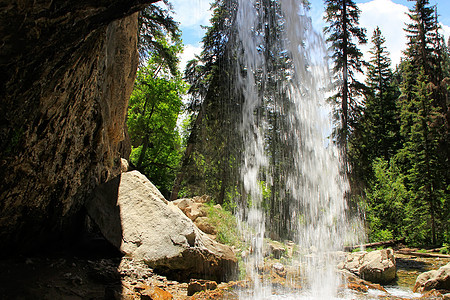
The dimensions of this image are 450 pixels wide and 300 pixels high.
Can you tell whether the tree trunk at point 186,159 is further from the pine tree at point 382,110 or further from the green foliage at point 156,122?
the pine tree at point 382,110

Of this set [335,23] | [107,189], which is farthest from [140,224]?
[335,23]

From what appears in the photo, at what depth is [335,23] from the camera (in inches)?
690

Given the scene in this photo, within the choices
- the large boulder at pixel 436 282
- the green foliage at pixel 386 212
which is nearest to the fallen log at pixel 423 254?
the green foliage at pixel 386 212

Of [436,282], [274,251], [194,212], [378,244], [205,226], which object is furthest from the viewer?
[378,244]

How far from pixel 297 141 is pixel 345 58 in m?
7.18

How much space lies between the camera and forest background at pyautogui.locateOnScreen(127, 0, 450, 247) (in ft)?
46.7

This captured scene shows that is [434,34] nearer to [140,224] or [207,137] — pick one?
[207,137]

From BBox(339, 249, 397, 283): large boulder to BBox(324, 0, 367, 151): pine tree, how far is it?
7165mm

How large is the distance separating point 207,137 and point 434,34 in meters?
24.3

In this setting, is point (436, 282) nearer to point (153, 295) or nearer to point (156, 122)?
point (153, 295)

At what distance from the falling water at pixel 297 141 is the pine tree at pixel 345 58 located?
213cm

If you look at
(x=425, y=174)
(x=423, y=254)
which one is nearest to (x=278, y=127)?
(x=423, y=254)

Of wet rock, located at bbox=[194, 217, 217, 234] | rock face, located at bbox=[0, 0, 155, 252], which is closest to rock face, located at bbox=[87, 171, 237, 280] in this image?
rock face, located at bbox=[0, 0, 155, 252]

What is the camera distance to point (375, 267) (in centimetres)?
923
